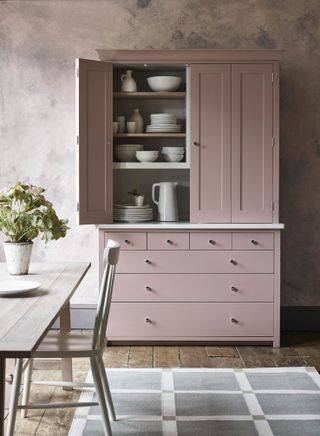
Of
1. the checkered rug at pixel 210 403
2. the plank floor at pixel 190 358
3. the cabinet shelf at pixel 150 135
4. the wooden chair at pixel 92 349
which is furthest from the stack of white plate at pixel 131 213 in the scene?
the wooden chair at pixel 92 349

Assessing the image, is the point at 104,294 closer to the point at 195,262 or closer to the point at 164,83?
the point at 195,262

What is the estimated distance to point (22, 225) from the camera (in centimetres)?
322

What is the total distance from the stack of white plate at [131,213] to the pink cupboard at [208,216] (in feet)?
0.44

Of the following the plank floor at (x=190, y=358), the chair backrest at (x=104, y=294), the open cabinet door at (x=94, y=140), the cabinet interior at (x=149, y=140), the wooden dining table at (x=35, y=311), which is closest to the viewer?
the wooden dining table at (x=35, y=311)

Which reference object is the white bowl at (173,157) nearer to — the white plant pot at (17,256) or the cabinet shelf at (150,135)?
the cabinet shelf at (150,135)

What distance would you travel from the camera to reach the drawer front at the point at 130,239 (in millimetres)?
4590

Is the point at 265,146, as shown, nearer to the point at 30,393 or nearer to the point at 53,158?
the point at 53,158

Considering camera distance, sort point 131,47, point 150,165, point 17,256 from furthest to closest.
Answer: point 131,47
point 150,165
point 17,256

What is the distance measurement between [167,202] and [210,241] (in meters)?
0.48

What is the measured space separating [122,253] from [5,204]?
1514 mm

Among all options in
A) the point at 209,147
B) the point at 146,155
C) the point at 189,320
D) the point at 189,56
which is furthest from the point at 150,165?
the point at 189,320

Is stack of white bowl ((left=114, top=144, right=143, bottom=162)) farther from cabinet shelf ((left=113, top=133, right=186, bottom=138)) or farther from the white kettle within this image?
the white kettle

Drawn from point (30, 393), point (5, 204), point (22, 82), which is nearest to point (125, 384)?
point (30, 393)

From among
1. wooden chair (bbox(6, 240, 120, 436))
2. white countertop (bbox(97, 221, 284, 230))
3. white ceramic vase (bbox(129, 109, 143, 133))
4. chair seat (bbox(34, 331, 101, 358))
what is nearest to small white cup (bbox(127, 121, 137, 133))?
white ceramic vase (bbox(129, 109, 143, 133))
